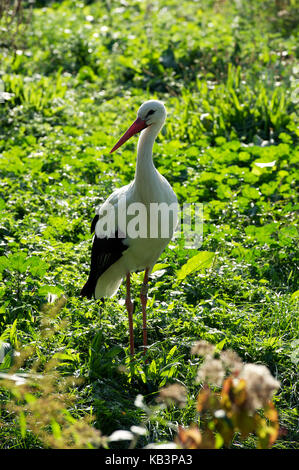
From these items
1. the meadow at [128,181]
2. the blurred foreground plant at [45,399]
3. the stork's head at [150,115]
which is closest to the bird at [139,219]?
the stork's head at [150,115]

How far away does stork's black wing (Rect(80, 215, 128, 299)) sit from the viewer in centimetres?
361

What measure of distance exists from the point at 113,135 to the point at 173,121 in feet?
2.24

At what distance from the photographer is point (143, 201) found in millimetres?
3498

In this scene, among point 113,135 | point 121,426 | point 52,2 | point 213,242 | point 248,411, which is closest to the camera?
point 248,411

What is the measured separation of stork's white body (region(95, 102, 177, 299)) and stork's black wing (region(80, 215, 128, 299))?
40 mm

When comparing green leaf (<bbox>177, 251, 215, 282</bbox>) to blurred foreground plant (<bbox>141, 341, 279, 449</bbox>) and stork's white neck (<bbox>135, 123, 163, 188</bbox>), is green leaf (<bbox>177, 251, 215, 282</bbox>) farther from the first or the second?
blurred foreground plant (<bbox>141, 341, 279, 449</bbox>)

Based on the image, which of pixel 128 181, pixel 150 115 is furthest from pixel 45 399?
pixel 128 181

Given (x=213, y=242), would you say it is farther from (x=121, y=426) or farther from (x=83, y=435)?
(x=83, y=435)

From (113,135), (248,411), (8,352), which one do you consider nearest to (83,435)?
(248,411)

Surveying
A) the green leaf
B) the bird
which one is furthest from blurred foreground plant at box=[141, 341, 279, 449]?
the green leaf

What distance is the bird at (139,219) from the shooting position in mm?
3502

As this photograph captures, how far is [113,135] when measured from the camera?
644 centimetres

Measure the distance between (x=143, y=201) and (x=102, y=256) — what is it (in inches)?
17.6

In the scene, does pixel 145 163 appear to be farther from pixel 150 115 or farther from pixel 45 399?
pixel 45 399
